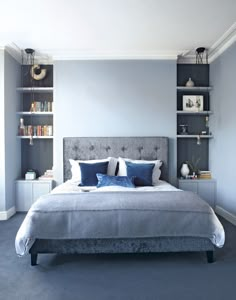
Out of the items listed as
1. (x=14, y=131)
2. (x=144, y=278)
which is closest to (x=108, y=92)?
(x=14, y=131)

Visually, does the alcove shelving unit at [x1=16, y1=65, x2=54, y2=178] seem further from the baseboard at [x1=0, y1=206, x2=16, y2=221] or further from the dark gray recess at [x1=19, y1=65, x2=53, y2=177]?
the baseboard at [x1=0, y1=206, x2=16, y2=221]

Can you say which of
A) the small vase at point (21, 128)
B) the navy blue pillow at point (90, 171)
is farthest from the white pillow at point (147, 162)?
the small vase at point (21, 128)

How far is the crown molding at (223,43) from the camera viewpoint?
3.85m

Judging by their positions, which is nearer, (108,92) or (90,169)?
(90,169)

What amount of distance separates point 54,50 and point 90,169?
81.8 inches

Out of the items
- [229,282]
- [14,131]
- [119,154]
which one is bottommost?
[229,282]

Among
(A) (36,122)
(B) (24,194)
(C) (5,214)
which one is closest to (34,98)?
(A) (36,122)

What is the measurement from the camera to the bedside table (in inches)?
184

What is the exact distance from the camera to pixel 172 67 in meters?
4.75

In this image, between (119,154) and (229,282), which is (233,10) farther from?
(229,282)

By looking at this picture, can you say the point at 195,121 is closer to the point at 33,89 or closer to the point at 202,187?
the point at 202,187

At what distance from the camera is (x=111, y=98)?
4.75 metres

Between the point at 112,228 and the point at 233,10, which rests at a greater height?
the point at 233,10

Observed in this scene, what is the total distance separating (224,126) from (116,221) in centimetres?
268
